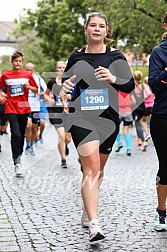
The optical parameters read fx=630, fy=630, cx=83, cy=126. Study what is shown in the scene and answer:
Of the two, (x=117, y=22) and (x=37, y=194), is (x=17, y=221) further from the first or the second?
(x=117, y=22)

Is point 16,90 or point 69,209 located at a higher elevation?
point 16,90

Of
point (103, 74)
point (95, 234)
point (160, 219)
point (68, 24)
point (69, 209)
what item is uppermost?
point (103, 74)

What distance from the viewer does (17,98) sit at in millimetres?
10055

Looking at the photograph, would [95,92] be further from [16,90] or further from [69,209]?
[16,90]

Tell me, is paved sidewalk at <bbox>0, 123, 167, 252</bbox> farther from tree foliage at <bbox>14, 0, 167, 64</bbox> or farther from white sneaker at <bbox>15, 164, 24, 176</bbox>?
tree foliage at <bbox>14, 0, 167, 64</bbox>

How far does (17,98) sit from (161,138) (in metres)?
4.91

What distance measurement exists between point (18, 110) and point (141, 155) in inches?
168

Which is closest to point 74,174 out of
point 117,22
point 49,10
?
point 117,22

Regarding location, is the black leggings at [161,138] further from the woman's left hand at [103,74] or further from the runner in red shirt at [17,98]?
the runner in red shirt at [17,98]

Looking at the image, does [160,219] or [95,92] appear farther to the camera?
[160,219]

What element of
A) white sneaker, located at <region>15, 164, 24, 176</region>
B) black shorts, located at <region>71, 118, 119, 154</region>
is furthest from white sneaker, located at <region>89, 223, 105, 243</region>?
white sneaker, located at <region>15, 164, 24, 176</region>

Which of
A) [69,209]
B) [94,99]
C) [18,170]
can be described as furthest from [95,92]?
[18,170]

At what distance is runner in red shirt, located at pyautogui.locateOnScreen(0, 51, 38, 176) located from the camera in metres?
9.84

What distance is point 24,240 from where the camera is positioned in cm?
527
